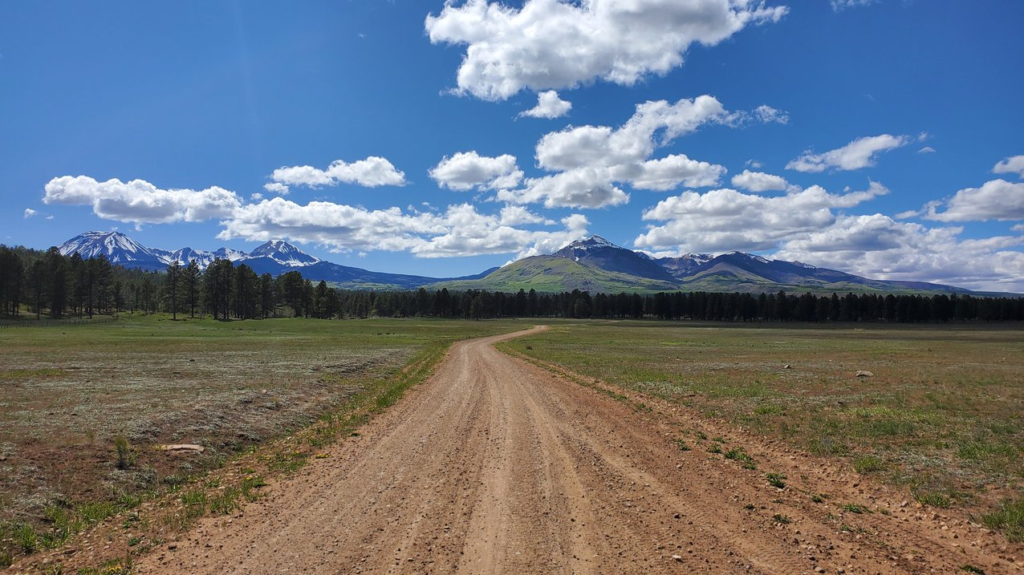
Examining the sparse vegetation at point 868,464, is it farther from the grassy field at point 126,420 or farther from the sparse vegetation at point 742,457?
the grassy field at point 126,420

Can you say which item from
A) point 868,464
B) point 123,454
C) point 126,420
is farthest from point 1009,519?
point 126,420

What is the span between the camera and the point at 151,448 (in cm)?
1398

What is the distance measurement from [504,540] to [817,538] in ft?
19.9

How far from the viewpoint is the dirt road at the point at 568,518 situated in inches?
303

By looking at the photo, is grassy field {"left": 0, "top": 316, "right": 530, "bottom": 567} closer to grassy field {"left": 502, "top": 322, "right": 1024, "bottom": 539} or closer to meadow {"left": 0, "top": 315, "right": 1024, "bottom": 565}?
meadow {"left": 0, "top": 315, "right": 1024, "bottom": 565}

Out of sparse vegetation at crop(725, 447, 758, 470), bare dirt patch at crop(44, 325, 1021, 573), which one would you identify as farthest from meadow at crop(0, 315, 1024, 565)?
sparse vegetation at crop(725, 447, 758, 470)

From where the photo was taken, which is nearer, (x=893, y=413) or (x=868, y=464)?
(x=868, y=464)

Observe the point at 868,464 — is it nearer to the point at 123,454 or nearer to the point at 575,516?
the point at 575,516

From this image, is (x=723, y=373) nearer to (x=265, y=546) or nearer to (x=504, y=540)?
(x=504, y=540)

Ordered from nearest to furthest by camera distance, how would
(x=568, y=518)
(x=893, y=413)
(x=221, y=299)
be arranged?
(x=568, y=518) → (x=893, y=413) → (x=221, y=299)

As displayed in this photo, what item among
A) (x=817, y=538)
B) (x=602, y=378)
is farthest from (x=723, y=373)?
(x=817, y=538)

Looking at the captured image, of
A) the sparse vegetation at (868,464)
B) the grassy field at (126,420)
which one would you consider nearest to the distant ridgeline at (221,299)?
the grassy field at (126,420)

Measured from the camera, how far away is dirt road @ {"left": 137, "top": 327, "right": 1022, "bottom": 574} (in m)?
7.69

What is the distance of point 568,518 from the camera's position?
9250mm
